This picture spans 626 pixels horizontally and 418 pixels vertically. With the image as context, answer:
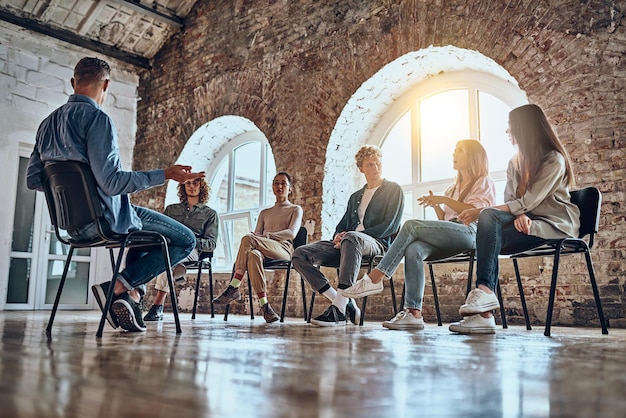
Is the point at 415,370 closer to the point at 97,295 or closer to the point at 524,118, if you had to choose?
the point at 97,295

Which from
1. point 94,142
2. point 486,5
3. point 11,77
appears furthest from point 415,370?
point 11,77

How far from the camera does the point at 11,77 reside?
254 inches

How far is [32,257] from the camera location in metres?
6.41

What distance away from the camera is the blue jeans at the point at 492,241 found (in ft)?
8.68

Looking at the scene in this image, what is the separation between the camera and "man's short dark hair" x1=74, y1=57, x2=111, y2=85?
2.61m

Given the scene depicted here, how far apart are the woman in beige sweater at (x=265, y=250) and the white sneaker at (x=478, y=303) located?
154 cm

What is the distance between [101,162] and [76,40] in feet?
17.4

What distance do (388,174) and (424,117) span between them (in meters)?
0.63

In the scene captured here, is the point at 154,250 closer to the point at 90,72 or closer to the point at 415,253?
the point at 90,72

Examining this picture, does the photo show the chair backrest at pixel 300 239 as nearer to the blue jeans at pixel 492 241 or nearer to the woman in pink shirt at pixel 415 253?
the woman in pink shirt at pixel 415 253

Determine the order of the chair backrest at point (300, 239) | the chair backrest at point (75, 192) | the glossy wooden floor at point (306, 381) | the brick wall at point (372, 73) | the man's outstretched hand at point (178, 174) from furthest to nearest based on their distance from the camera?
1. the chair backrest at point (300, 239)
2. the brick wall at point (372, 73)
3. the man's outstretched hand at point (178, 174)
4. the chair backrest at point (75, 192)
5. the glossy wooden floor at point (306, 381)

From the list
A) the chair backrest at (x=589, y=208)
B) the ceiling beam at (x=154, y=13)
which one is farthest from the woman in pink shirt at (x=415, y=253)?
the ceiling beam at (x=154, y=13)

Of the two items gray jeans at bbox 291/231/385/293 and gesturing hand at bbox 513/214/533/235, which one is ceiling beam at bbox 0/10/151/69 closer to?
gray jeans at bbox 291/231/385/293

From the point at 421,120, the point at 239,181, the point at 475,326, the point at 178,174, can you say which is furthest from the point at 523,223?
the point at 239,181
